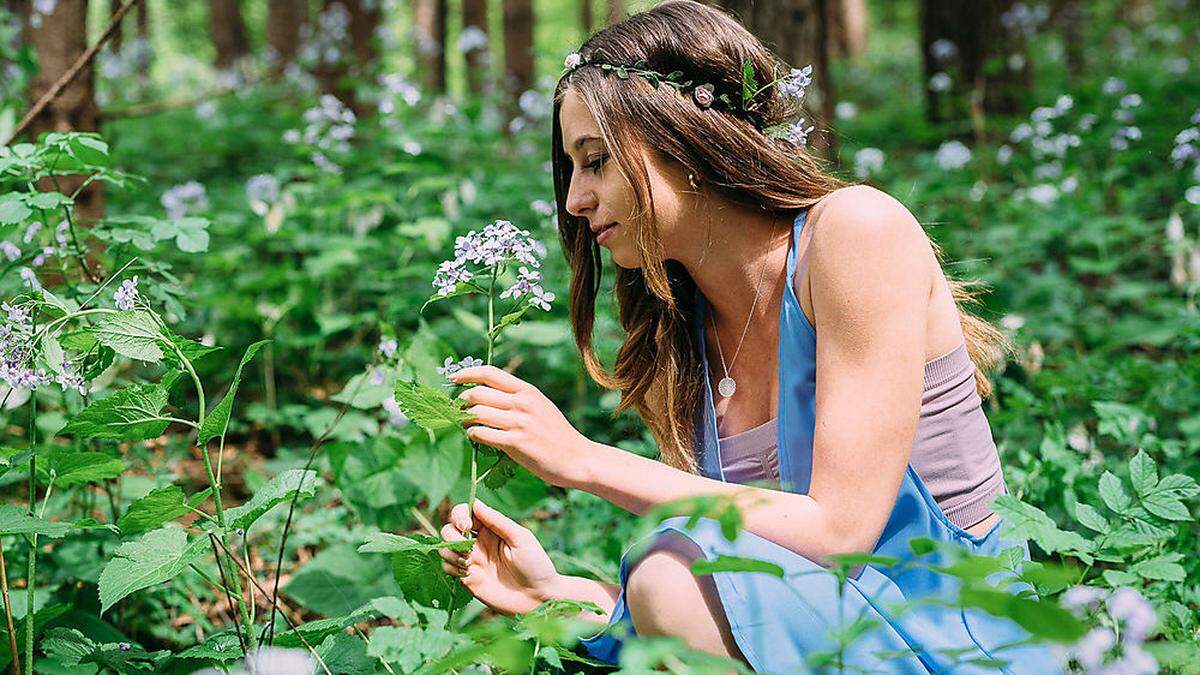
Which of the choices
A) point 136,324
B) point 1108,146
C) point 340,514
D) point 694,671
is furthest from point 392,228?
point 1108,146

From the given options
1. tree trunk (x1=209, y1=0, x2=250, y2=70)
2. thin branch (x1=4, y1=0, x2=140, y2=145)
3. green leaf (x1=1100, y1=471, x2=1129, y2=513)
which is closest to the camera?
green leaf (x1=1100, y1=471, x2=1129, y2=513)

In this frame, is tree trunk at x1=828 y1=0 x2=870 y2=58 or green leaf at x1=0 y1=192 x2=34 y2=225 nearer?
green leaf at x1=0 y1=192 x2=34 y2=225

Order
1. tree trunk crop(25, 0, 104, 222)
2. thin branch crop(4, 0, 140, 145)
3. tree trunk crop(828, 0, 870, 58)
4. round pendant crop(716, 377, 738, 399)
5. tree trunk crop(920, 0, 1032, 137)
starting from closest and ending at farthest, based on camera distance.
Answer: round pendant crop(716, 377, 738, 399)
thin branch crop(4, 0, 140, 145)
tree trunk crop(25, 0, 104, 222)
tree trunk crop(920, 0, 1032, 137)
tree trunk crop(828, 0, 870, 58)

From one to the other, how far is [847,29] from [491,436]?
46.0ft

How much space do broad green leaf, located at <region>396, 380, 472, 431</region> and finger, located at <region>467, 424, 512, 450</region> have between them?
0.03 metres

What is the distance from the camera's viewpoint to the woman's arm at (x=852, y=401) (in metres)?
1.44

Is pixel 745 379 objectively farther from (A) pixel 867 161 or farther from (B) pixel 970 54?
(B) pixel 970 54

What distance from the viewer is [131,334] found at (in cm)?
146

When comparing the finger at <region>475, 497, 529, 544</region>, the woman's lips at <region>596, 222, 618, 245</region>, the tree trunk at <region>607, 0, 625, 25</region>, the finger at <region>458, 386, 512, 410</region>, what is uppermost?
the tree trunk at <region>607, 0, 625, 25</region>

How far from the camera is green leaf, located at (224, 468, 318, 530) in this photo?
1.44 meters

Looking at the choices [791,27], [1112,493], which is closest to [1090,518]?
[1112,493]

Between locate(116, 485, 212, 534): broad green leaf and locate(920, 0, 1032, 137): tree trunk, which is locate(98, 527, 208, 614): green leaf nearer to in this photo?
locate(116, 485, 212, 534): broad green leaf

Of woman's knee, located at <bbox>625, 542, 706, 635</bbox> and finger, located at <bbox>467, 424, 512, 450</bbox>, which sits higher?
finger, located at <bbox>467, 424, 512, 450</bbox>

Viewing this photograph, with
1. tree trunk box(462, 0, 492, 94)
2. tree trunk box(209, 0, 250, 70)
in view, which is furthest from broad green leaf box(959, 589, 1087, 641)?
tree trunk box(209, 0, 250, 70)
